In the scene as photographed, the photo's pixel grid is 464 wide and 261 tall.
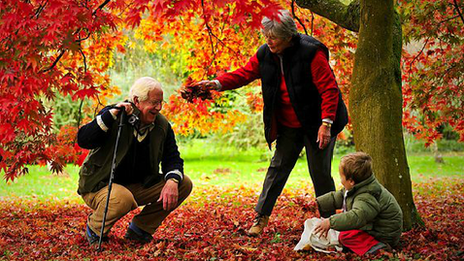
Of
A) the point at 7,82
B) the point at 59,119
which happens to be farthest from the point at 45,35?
the point at 59,119

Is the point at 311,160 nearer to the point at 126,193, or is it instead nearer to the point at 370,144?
the point at 370,144

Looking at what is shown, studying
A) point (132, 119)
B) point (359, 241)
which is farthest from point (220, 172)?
point (359, 241)

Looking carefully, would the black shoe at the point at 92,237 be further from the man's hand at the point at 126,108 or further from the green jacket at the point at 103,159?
the man's hand at the point at 126,108

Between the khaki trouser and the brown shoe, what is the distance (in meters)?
0.64

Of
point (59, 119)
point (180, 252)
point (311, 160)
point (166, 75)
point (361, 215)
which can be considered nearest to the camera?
point (361, 215)

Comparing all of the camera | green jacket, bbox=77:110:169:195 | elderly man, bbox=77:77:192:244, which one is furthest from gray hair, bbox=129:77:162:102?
green jacket, bbox=77:110:169:195

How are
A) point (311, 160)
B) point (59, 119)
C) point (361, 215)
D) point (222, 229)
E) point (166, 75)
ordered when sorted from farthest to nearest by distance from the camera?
point (166, 75), point (59, 119), point (222, 229), point (311, 160), point (361, 215)

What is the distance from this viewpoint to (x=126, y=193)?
3.67m

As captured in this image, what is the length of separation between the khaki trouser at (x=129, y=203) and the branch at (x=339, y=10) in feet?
7.00

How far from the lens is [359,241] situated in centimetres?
325

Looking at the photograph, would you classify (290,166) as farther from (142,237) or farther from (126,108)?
(126,108)

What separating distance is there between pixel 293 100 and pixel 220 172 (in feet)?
35.8

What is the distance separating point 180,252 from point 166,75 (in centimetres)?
1570

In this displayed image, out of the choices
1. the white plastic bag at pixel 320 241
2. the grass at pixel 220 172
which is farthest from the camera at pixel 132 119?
the grass at pixel 220 172
